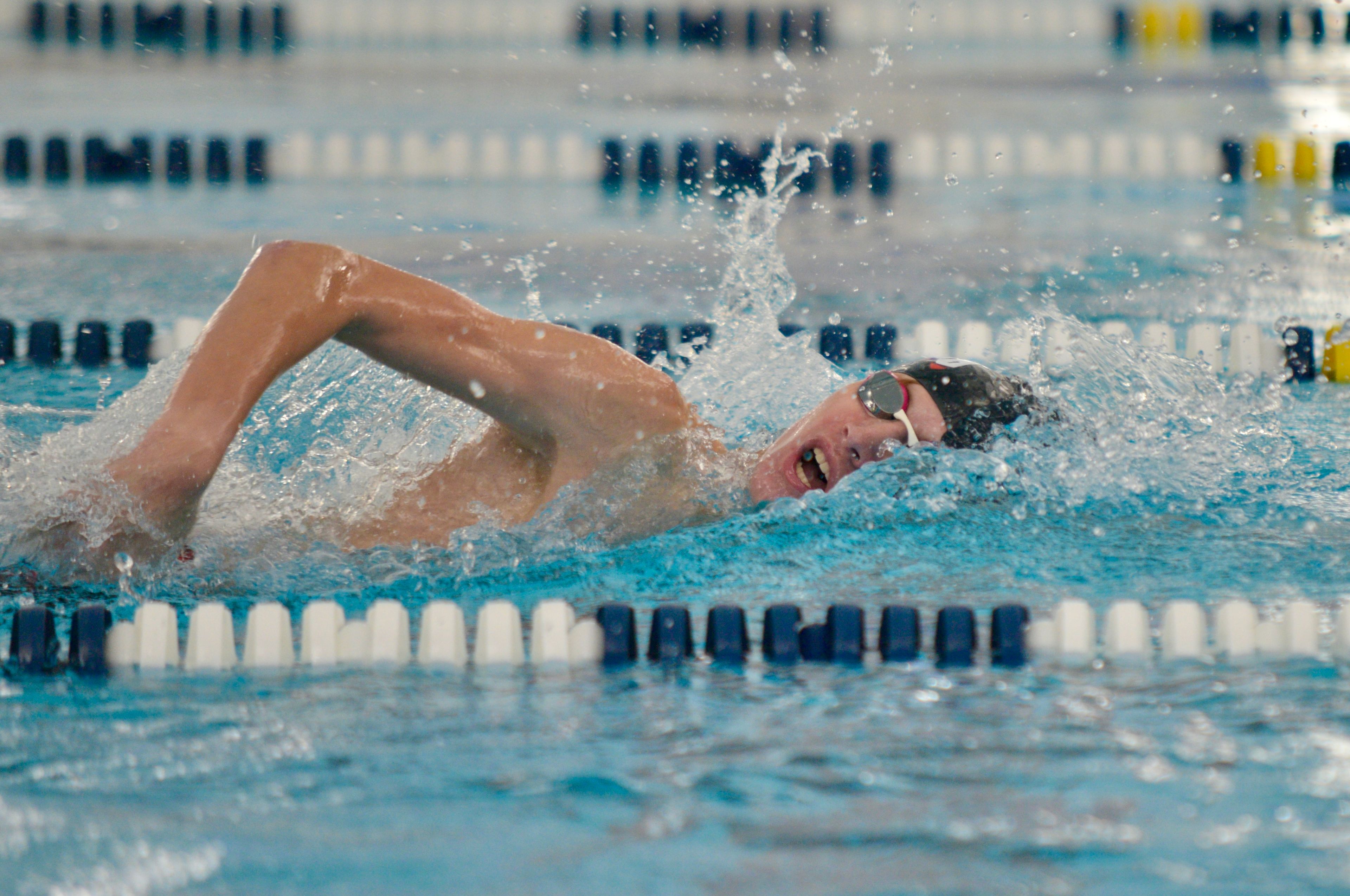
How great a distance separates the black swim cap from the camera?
2.12 meters

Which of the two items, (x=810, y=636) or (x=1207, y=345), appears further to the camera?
(x=1207, y=345)

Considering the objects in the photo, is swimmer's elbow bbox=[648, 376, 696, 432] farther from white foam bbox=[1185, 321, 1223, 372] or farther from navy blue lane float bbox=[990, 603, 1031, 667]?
white foam bbox=[1185, 321, 1223, 372]

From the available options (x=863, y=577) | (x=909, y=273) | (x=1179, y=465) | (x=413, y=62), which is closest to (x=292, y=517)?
(x=863, y=577)

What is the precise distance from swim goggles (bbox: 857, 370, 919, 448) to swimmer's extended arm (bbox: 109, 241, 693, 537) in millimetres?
264

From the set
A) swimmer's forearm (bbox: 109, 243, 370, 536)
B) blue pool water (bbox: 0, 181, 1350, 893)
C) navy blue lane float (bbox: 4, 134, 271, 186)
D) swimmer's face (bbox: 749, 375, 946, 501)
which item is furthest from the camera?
navy blue lane float (bbox: 4, 134, 271, 186)

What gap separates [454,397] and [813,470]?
0.57m

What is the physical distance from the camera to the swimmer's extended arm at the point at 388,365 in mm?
1586

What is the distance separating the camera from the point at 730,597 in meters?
2.02

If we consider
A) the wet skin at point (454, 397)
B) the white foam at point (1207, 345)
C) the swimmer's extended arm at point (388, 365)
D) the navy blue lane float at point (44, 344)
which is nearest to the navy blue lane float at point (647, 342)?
the navy blue lane float at point (44, 344)

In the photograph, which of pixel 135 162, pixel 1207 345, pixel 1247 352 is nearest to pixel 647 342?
pixel 1207 345

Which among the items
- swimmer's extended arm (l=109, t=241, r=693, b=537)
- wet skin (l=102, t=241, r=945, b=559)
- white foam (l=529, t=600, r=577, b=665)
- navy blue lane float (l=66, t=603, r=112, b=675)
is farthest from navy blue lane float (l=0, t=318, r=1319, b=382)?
navy blue lane float (l=66, t=603, r=112, b=675)

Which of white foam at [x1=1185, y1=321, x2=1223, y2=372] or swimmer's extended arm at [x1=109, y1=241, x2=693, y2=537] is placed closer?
swimmer's extended arm at [x1=109, y1=241, x2=693, y2=537]

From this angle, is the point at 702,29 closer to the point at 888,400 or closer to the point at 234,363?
the point at 888,400

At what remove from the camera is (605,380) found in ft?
6.32
